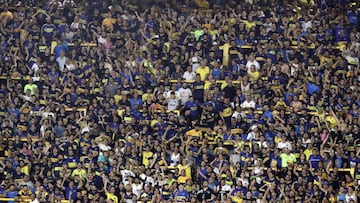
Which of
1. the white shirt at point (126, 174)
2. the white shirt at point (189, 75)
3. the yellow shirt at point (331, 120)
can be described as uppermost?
the white shirt at point (189, 75)

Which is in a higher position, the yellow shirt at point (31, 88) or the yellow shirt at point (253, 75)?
the yellow shirt at point (253, 75)

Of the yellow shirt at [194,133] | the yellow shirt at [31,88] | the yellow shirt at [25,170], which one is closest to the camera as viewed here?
the yellow shirt at [25,170]

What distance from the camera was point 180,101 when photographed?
28.0 meters

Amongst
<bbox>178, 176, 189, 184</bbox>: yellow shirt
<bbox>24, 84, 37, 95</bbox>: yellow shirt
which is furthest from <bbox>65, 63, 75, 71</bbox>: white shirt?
<bbox>178, 176, 189, 184</bbox>: yellow shirt

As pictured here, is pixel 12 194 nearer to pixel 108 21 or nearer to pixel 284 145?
pixel 108 21

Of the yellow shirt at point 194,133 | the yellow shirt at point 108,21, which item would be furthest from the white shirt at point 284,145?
the yellow shirt at point 108,21

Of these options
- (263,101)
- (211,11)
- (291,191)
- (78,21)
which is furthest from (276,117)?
(78,21)

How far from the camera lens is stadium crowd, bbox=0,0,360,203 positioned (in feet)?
85.1

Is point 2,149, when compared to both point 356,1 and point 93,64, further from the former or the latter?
point 356,1

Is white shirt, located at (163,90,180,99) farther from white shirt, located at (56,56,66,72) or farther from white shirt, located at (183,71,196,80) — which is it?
white shirt, located at (56,56,66,72)

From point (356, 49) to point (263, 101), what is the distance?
3585mm

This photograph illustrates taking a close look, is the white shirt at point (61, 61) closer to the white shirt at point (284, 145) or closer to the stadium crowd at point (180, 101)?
the stadium crowd at point (180, 101)

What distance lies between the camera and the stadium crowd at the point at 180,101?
2595cm

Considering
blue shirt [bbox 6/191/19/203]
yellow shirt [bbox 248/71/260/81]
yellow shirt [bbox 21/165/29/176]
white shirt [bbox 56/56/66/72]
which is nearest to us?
blue shirt [bbox 6/191/19/203]
